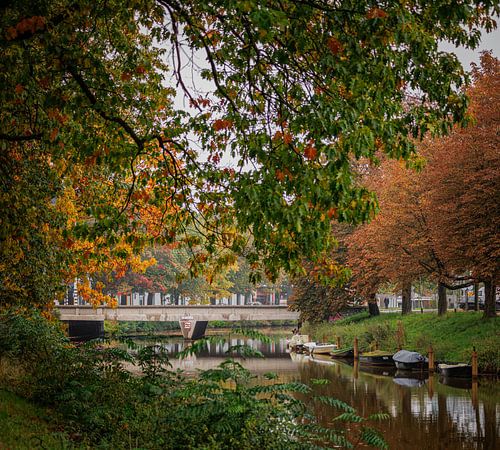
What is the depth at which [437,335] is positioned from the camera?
36.8 m

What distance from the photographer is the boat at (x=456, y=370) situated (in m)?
29.6

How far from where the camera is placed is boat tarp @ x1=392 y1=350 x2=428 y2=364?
3409 cm

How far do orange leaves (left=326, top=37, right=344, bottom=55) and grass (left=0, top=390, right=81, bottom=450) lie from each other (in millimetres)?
6879

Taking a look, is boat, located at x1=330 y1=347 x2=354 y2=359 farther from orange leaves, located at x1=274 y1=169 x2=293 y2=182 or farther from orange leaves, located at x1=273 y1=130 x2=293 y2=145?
orange leaves, located at x1=274 y1=169 x2=293 y2=182

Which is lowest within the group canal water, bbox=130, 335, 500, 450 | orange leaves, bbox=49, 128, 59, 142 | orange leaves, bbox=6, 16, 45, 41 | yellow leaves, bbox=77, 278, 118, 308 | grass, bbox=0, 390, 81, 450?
canal water, bbox=130, 335, 500, 450

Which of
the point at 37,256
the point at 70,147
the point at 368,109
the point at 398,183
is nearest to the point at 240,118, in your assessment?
the point at 368,109

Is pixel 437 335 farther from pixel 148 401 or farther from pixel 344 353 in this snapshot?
pixel 148 401

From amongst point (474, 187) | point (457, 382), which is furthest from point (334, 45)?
point (457, 382)

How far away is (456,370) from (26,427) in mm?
22075

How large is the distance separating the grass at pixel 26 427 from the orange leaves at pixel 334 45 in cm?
688

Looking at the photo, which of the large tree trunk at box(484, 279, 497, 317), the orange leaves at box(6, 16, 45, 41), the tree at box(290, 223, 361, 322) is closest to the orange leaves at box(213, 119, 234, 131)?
the orange leaves at box(6, 16, 45, 41)

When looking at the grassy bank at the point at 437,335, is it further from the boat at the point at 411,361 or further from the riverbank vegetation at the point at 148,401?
the riverbank vegetation at the point at 148,401

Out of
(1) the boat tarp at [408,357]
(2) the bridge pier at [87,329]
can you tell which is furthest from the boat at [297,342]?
(2) the bridge pier at [87,329]

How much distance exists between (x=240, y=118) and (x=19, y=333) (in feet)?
29.0
